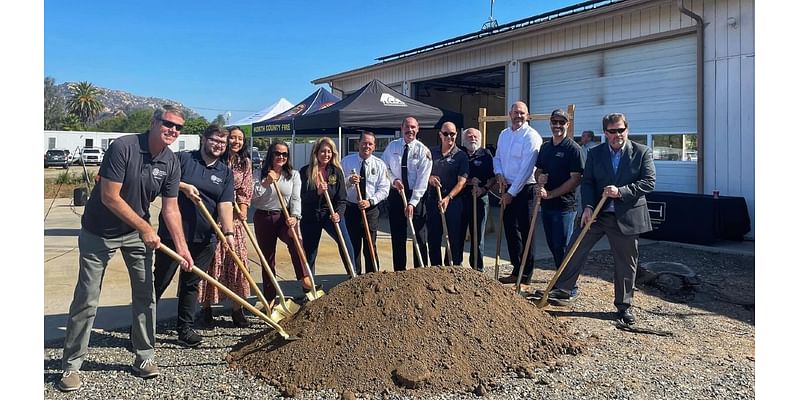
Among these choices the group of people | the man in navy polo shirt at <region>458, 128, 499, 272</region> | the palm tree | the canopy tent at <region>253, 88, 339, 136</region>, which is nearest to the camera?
the group of people

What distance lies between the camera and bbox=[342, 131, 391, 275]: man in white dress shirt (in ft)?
17.7

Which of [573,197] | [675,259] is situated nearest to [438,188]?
[573,197]

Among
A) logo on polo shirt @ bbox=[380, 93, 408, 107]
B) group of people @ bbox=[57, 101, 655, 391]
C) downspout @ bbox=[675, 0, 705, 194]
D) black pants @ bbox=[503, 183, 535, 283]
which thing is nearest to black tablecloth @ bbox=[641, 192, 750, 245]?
downspout @ bbox=[675, 0, 705, 194]

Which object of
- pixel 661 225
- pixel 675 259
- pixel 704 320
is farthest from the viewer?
pixel 661 225

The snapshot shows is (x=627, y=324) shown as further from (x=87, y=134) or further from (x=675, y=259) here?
(x=87, y=134)

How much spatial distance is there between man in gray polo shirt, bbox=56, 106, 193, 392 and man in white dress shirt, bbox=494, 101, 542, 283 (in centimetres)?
328

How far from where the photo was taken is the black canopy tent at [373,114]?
9977mm

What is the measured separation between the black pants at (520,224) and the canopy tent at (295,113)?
7279 mm

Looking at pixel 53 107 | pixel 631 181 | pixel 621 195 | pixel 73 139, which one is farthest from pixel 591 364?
pixel 53 107

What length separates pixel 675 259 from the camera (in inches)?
299

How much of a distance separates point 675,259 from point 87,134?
166 ft

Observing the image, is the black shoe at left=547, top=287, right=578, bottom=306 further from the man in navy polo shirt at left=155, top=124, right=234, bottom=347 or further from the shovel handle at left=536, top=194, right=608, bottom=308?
the man in navy polo shirt at left=155, top=124, right=234, bottom=347

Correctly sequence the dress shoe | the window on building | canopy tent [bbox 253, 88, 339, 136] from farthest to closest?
canopy tent [bbox 253, 88, 339, 136] < the window on building < the dress shoe

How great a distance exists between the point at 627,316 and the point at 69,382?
415cm
